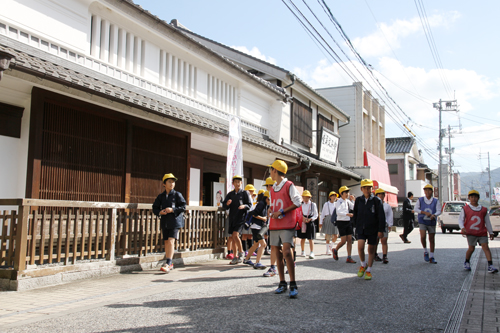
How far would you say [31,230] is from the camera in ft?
21.6

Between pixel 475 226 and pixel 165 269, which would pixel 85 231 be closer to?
pixel 165 269

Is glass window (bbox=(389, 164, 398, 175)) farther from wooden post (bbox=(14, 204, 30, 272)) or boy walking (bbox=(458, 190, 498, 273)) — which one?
wooden post (bbox=(14, 204, 30, 272))

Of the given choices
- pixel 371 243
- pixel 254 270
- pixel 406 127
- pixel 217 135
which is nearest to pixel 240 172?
pixel 217 135

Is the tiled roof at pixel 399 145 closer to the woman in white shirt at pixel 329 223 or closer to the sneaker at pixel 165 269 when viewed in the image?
the woman in white shirt at pixel 329 223

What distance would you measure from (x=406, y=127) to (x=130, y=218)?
21.6 m

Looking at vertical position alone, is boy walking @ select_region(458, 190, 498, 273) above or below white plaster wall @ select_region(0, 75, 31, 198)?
below

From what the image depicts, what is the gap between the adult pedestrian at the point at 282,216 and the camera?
6.16 metres

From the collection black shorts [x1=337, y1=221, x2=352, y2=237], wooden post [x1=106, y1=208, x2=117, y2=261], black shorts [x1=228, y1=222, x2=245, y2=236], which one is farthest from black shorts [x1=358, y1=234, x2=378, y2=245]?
wooden post [x1=106, y1=208, x2=117, y2=261]

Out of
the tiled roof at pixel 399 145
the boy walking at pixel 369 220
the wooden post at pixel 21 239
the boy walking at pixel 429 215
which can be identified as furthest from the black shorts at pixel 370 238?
the tiled roof at pixel 399 145

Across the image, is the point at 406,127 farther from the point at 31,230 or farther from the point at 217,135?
the point at 31,230

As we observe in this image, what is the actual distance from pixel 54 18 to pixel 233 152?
5.19 m

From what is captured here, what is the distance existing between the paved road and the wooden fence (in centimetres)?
59

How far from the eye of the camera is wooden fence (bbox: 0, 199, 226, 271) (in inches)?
254

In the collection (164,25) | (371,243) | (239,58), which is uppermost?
(239,58)
